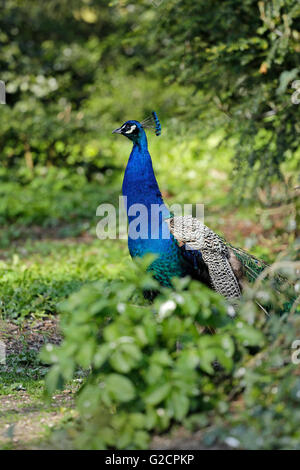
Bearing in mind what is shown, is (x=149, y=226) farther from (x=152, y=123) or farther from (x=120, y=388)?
(x=120, y=388)

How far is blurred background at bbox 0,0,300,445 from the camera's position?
537 centimetres

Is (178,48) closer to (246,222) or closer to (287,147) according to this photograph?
(287,147)

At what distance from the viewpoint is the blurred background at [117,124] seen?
17.6 ft

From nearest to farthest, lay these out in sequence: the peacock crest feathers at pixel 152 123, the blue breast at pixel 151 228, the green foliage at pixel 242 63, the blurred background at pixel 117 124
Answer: the blue breast at pixel 151 228, the peacock crest feathers at pixel 152 123, the blurred background at pixel 117 124, the green foliage at pixel 242 63

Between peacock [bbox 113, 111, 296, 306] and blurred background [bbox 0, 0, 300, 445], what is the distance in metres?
0.27

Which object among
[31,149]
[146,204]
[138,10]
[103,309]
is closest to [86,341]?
[103,309]

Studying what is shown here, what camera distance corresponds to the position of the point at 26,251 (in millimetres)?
6535

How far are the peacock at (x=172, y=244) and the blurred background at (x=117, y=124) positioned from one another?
0.27 meters

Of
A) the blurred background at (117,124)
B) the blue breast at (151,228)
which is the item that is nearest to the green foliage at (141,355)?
the blurred background at (117,124)

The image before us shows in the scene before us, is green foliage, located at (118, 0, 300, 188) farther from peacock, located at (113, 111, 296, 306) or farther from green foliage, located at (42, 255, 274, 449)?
green foliage, located at (42, 255, 274, 449)

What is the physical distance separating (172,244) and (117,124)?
7.76 m

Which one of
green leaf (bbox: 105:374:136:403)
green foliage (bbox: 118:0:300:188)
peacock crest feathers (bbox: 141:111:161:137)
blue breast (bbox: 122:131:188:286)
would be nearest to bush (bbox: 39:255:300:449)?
green leaf (bbox: 105:374:136:403)

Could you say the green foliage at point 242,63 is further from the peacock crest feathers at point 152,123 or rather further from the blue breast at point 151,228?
the blue breast at point 151,228
